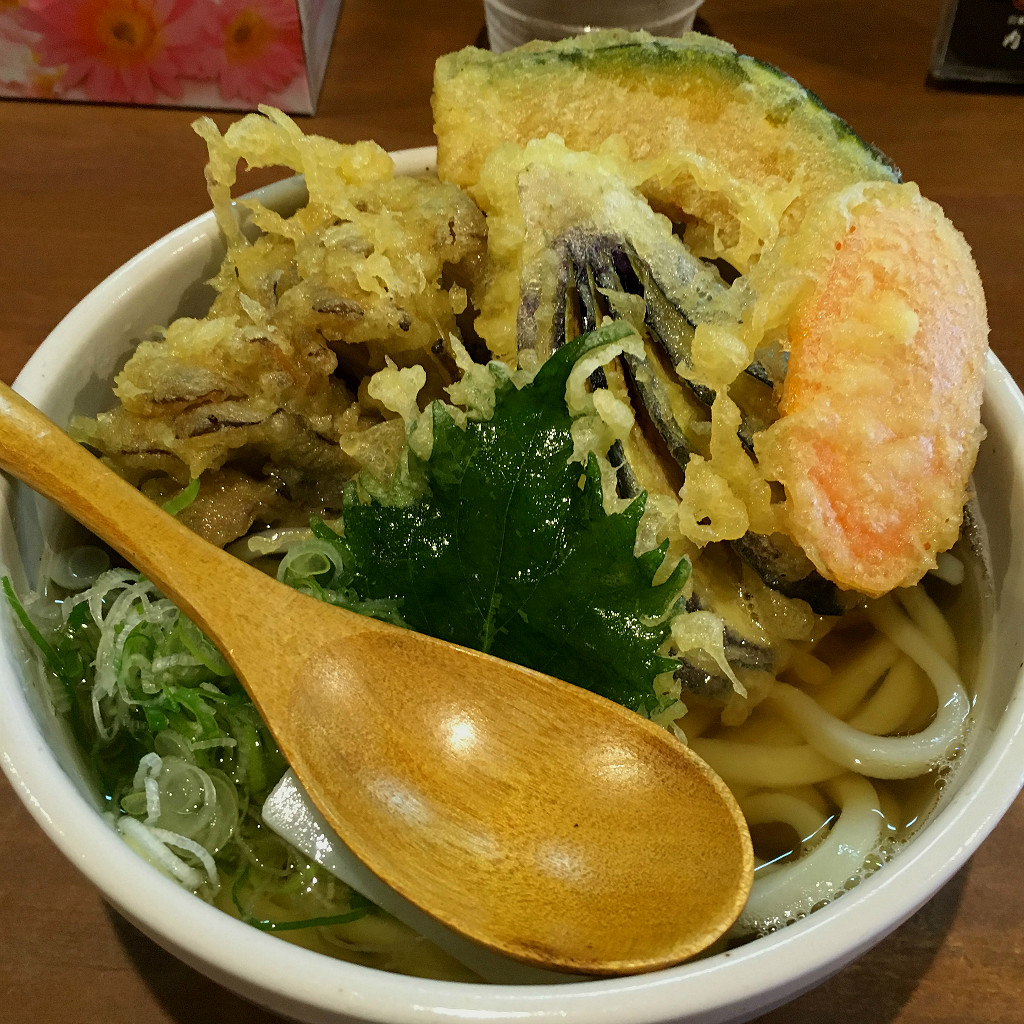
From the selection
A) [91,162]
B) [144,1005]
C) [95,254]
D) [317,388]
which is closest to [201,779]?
[144,1005]

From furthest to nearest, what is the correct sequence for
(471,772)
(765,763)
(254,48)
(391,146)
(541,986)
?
(391,146) → (254,48) → (765,763) → (471,772) → (541,986)

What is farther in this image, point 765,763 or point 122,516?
point 765,763

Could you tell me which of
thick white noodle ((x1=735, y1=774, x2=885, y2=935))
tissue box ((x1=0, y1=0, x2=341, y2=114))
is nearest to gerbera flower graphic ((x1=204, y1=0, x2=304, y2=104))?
tissue box ((x1=0, y1=0, x2=341, y2=114))

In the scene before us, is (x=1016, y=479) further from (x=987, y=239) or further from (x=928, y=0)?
(x=928, y=0)

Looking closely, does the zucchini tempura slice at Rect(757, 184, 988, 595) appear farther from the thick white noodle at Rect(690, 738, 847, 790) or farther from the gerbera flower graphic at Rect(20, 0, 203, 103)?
the gerbera flower graphic at Rect(20, 0, 203, 103)

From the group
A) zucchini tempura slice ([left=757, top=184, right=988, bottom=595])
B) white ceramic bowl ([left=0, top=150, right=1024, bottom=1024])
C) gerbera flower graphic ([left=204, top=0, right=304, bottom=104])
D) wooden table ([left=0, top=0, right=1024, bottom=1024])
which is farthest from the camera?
gerbera flower graphic ([left=204, top=0, right=304, bottom=104])

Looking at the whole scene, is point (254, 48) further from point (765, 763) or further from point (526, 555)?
point (765, 763)

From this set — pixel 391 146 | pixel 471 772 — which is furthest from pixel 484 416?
pixel 391 146
